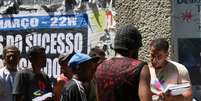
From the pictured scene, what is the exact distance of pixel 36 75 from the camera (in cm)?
608

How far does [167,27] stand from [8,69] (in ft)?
7.87

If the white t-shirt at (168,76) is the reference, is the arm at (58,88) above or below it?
below

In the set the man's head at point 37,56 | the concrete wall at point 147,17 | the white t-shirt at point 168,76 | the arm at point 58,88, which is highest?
the concrete wall at point 147,17

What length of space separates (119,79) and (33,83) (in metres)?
2.10

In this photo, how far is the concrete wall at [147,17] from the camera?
7.70 metres

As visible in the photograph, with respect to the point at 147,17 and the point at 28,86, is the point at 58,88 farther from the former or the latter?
the point at 147,17

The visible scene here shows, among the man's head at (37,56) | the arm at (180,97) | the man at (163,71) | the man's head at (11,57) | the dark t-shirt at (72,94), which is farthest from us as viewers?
the man's head at (11,57)

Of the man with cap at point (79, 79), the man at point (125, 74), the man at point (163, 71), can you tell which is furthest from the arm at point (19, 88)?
the man at point (125, 74)

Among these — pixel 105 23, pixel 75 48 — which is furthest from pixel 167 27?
pixel 75 48

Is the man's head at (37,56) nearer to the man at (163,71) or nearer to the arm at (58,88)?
the arm at (58,88)

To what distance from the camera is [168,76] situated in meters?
5.31

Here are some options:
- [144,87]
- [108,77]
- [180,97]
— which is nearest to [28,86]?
[180,97]

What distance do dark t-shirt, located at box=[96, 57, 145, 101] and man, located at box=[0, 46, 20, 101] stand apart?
2.18 meters

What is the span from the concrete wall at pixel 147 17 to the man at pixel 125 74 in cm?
352
